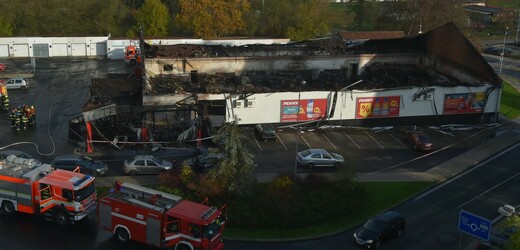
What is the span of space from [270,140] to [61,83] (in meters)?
25.6

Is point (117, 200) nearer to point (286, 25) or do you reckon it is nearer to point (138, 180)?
point (138, 180)

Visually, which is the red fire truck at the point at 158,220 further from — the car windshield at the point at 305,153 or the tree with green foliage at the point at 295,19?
the tree with green foliage at the point at 295,19

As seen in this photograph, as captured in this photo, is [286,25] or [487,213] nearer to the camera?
[487,213]

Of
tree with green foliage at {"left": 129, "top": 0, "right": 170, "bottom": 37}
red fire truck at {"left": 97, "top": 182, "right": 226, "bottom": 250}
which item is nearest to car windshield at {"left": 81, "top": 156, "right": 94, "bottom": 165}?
red fire truck at {"left": 97, "top": 182, "right": 226, "bottom": 250}

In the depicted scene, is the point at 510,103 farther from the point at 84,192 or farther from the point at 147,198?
the point at 84,192

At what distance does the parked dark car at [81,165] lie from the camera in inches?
1265

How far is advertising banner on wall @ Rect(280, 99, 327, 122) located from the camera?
42438 millimetres

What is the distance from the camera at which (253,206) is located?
2717 cm

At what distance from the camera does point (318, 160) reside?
3472 centimetres

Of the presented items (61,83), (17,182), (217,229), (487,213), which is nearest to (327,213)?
(217,229)

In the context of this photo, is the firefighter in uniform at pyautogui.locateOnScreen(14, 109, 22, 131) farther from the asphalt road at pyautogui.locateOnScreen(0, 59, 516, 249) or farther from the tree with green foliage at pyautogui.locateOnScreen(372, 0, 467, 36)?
the tree with green foliage at pyautogui.locateOnScreen(372, 0, 467, 36)

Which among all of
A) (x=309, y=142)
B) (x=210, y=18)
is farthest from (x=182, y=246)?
(x=210, y=18)

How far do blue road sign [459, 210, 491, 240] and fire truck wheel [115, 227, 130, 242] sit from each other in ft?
44.6

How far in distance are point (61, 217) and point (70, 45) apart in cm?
4606
